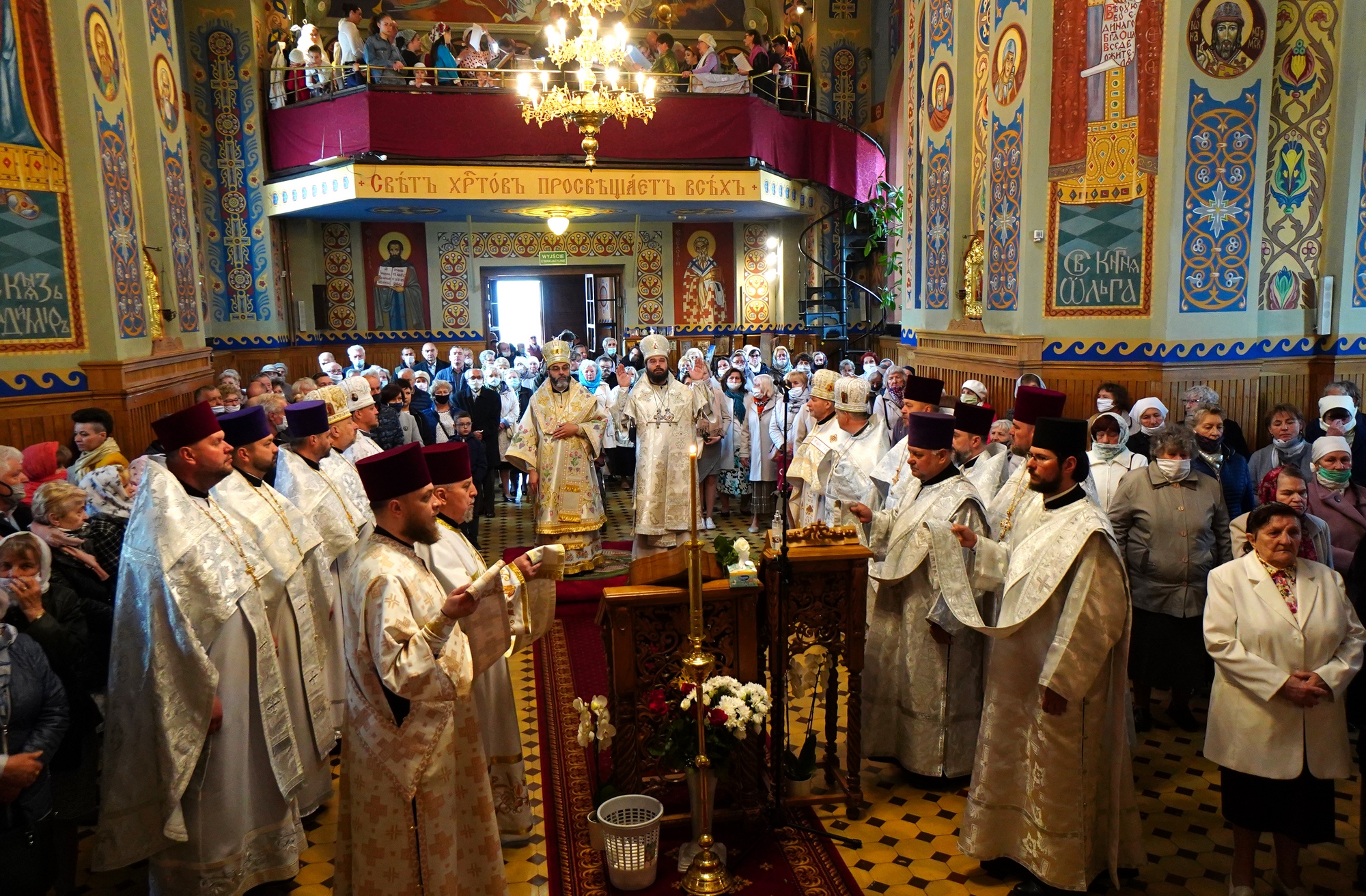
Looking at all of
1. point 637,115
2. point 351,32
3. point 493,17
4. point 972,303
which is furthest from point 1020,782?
point 493,17

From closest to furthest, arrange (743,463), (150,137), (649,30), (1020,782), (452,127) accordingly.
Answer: (1020,782) < (150,137) < (743,463) < (452,127) < (649,30)

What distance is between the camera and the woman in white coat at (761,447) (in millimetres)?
9031

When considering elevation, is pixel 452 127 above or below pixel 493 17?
below

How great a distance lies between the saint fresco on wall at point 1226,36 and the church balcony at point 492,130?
23.0ft

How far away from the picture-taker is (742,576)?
358 cm

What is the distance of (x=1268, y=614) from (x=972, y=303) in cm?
565

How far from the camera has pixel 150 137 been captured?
8031 millimetres

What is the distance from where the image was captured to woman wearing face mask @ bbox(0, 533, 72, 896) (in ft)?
8.88

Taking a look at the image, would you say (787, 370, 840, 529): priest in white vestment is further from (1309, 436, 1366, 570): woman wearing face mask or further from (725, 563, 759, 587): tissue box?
(1309, 436, 1366, 570): woman wearing face mask

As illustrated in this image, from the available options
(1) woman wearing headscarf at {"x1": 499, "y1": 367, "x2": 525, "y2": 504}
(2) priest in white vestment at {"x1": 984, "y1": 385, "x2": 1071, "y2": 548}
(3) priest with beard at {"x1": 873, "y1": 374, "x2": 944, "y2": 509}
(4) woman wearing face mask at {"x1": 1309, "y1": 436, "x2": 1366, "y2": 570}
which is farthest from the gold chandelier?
(4) woman wearing face mask at {"x1": 1309, "y1": 436, "x2": 1366, "y2": 570}

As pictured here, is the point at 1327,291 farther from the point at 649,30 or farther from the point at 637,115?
the point at 649,30

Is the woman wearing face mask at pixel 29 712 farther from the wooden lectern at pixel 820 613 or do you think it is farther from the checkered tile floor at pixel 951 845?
the wooden lectern at pixel 820 613

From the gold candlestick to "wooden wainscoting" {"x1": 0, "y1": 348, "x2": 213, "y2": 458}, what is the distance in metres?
5.08

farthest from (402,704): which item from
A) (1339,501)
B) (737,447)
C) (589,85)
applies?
(589,85)
